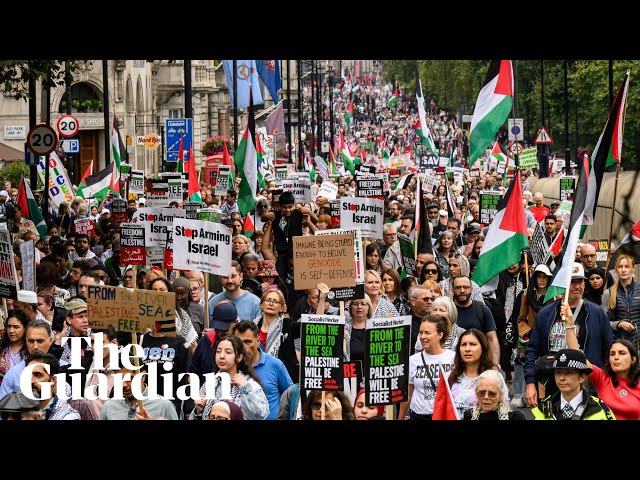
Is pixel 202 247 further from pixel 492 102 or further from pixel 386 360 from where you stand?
pixel 492 102

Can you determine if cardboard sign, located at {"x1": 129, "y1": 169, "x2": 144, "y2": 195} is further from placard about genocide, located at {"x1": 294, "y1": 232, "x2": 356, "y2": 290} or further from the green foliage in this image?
placard about genocide, located at {"x1": 294, "y1": 232, "x2": 356, "y2": 290}

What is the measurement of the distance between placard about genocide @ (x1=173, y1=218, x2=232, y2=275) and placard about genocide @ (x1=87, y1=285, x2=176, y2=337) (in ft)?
7.70

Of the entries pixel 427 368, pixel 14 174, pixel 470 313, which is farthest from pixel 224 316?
pixel 14 174

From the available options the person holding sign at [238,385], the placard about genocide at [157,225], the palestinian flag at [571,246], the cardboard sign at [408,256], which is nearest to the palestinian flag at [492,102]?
the cardboard sign at [408,256]

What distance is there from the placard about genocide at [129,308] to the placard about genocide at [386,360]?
181cm

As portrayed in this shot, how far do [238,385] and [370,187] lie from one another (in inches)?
491

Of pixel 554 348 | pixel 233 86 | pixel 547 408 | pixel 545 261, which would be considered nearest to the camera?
pixel 547 408

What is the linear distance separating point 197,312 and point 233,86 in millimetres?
29700

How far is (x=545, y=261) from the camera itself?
54.2ft

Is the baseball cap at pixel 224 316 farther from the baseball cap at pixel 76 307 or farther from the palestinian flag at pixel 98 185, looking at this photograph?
the palestinian flag at pixel 98 185

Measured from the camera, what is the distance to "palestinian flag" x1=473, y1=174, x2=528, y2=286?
47.9 ft

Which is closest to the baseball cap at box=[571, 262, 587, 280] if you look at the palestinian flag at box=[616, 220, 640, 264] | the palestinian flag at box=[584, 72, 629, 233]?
the palestinian flag at box=[584, 72, 629, 233]
